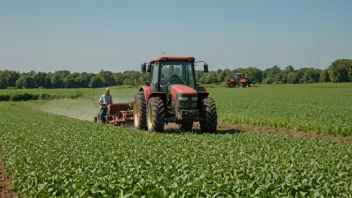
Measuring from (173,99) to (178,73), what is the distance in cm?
131

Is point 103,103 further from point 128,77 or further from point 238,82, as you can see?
point 128,77

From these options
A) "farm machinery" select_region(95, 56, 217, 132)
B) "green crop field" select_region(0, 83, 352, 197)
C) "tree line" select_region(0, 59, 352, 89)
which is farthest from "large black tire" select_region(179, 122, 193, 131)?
"tree line" select_region(0, 59, 352, 89)

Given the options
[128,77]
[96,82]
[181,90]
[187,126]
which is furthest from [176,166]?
[128,77]

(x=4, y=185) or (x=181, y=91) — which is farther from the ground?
(x=181, y=91)

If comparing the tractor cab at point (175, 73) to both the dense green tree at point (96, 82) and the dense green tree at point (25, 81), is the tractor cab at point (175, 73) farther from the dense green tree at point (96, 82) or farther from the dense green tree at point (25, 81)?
the dense green tree at point (25, 81)

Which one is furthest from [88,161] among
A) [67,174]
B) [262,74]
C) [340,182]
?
[262,74]

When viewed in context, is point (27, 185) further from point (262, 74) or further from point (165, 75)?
point (262, 74)

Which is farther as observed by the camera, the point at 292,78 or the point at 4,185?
the point at 292,78

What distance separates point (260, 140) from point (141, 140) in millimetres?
3503

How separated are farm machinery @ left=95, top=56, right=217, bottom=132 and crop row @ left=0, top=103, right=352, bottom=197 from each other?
1.42 meters

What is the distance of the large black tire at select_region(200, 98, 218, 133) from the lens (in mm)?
14852

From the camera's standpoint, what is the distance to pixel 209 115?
1487cm

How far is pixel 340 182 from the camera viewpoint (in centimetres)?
716

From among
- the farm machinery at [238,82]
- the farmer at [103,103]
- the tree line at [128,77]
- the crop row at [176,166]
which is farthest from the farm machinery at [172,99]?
the tree line at [128,77]
